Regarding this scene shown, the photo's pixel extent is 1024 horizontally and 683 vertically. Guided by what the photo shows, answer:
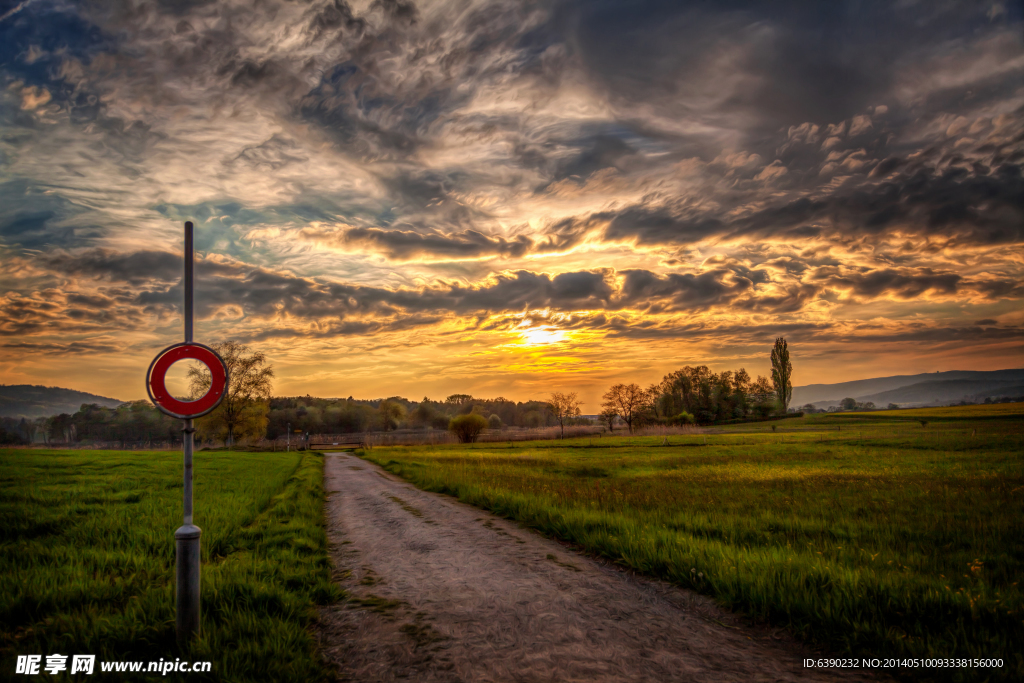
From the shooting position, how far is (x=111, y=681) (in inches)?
166

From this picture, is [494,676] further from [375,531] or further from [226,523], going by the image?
[226,523]

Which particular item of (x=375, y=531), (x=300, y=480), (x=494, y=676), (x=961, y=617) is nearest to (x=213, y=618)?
(x=494, y=676)

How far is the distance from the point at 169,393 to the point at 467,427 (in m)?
70.9

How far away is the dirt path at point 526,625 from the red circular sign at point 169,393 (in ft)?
9.68

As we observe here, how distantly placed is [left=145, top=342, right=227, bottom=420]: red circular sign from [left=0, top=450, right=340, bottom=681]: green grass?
2380 mm

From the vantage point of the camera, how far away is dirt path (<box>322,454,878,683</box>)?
4348mm

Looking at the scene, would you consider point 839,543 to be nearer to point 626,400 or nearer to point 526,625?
point 526,625

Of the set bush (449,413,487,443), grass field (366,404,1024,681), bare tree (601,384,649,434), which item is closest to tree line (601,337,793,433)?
bare tree (601,384,649,434)

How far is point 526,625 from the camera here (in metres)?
5.37

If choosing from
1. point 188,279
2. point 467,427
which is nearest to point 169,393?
point 188,279

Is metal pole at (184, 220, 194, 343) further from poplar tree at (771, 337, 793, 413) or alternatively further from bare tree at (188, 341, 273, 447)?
poplar tree at (771, 337, 793, 413)

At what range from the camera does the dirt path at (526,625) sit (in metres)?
4.35

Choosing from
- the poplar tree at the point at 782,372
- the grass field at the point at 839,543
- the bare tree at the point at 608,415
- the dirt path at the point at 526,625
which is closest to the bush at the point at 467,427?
the bare tree at the point at 608,415

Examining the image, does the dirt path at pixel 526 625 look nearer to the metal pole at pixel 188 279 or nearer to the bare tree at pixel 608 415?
the metal pole at pixel 188 279
